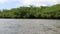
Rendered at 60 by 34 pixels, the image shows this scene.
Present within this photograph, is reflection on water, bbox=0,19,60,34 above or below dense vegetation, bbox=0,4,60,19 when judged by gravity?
above

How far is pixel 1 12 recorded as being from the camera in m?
79.1

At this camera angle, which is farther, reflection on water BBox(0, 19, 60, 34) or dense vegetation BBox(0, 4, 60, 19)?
dense vegetation BBox(0, 4, 60, 19)

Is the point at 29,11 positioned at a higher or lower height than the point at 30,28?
lower

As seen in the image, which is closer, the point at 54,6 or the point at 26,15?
the point at 26,15

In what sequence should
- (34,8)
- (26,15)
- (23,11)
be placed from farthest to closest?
(34,8) < (23,11) < (26,15)

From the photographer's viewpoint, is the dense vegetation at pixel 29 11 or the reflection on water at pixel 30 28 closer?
the reflection on water at pixel 30 28

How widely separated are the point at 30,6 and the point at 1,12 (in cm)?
1252

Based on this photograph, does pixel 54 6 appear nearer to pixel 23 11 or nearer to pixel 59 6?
pixel 59 6

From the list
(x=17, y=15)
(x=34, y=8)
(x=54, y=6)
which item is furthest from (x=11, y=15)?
(x=54, y=6)

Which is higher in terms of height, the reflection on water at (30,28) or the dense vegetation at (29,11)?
the reflection on water at (30,28)

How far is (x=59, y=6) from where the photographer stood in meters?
83.1

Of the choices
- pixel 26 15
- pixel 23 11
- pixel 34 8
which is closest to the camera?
pixel 26 15

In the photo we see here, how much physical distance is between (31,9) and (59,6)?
37.1ft

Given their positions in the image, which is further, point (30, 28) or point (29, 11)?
point (29, 11)
